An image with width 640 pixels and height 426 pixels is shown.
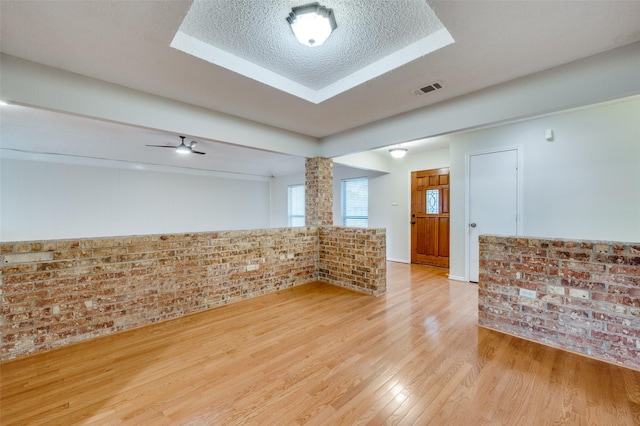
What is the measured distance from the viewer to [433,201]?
18.6ft

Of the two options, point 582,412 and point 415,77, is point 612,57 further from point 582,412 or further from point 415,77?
point 582,412

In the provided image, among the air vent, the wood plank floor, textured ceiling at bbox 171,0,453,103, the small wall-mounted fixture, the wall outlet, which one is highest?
textured ceiling at bbox 171,0,453,103

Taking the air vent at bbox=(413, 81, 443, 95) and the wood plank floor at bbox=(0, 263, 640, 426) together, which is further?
the air vent at bbox=(413, 81, 443, 95)

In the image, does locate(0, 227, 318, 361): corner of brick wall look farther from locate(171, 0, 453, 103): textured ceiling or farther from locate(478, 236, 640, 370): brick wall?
locate(478, 236, 640, 370): brick wall

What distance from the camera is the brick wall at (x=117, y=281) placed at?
216 centimetres

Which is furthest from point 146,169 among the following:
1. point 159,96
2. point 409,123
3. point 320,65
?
point 409,123

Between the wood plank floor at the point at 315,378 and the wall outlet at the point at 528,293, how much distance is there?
43 cm

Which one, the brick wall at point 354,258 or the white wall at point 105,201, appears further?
the white wall at point 105,201

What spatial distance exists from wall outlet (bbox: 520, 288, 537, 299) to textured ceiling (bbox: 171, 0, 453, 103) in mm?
2352

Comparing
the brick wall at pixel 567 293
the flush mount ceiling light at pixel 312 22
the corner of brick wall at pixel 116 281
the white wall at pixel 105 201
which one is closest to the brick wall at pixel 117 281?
the corner of brick wall at pixel 116 281

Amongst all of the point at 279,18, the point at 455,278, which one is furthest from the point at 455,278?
the point at 279,18

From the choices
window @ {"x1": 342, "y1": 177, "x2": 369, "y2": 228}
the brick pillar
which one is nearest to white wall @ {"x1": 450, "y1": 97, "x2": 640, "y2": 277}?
the brick pillar

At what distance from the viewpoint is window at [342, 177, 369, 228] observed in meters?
6.88

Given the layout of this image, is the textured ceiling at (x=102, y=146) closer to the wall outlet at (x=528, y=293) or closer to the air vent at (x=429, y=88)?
the air vent at (x=429, y=88)
